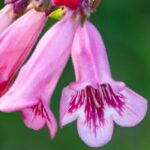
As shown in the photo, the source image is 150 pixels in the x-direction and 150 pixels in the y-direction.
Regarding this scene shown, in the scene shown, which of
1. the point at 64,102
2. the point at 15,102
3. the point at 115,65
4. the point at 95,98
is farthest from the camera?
the point at 115,65

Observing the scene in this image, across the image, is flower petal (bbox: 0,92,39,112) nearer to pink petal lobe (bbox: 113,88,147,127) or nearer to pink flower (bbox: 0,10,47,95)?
pink flower (bbox: 0,10,47,95)

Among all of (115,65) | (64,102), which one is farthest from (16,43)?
(115,65)

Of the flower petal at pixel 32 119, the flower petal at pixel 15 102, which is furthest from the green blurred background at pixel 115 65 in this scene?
the flower petal at pixel 15 102

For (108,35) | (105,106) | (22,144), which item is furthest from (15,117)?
(105,106)

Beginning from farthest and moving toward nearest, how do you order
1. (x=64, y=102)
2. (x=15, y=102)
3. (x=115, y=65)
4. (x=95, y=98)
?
(x=115, y=65) → (x=95, y=98) → (x=64, y=102) → (x=15, y=102)

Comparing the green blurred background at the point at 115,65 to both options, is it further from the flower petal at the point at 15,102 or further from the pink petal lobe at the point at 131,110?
the flower petal at the point at 15,102

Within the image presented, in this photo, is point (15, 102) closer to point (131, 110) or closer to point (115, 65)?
point (131, 110)

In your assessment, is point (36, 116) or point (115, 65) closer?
point (36, 116)
